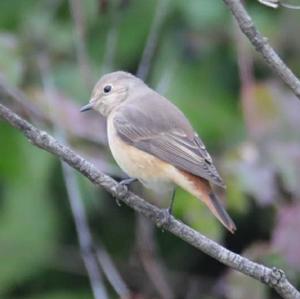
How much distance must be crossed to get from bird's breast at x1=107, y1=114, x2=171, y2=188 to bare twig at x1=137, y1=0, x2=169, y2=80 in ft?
4.88

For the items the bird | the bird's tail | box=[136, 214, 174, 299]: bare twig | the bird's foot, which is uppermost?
the bird

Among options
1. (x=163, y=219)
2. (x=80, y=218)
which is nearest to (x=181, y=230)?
(x=163, y=219)

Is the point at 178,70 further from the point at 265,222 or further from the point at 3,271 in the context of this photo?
the point at 3,271

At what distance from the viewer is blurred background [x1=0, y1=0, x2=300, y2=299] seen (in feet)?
16.3

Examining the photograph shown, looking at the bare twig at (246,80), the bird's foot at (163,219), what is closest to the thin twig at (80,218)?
the bare twig at (246,80)

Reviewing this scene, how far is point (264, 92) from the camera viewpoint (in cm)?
495

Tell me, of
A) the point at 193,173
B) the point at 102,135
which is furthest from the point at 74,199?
the point at 193,173

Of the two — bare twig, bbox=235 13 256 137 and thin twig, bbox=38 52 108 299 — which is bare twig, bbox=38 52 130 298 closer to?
thin twig, bbox=38 52 108 299

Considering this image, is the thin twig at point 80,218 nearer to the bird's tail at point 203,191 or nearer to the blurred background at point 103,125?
the blurred background at point 103,125

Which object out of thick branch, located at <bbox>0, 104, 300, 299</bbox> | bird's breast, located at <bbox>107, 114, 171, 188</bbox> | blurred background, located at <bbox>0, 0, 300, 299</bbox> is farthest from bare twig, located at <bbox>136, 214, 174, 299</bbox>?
thick branch, located at <bbox>0, 104, 300, 299</bbox>

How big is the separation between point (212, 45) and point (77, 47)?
70 cm

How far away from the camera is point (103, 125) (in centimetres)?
511

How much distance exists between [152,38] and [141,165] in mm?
1822

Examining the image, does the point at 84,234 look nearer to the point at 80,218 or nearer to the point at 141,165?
the point at 80,218
